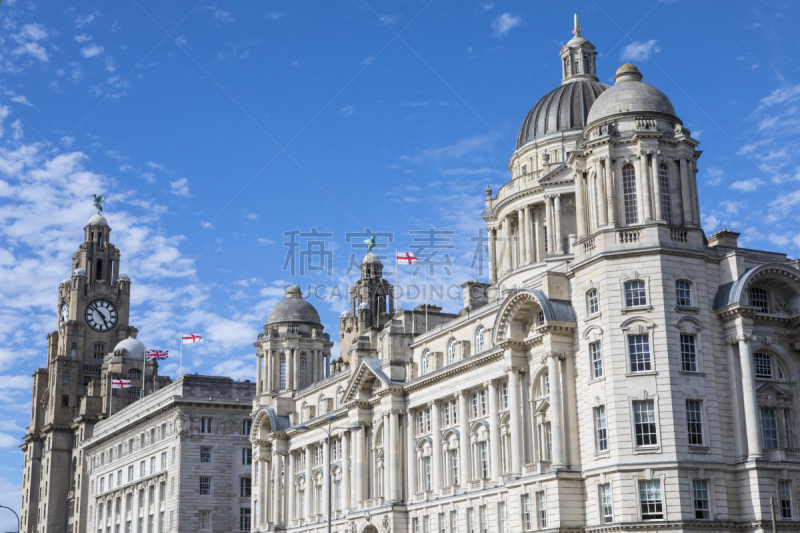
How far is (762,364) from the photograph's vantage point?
58.9 m

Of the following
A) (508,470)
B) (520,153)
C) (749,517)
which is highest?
(520,153)

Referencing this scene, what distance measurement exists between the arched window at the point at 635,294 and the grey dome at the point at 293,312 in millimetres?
52713

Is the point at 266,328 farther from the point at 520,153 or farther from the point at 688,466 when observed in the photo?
the point at 688,466

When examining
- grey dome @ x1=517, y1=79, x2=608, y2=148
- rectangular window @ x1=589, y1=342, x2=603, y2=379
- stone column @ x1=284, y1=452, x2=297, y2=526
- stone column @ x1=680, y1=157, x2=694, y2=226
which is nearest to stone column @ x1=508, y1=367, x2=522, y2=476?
rectangular window @ x1=589, y1=342, x2=603, y2=379

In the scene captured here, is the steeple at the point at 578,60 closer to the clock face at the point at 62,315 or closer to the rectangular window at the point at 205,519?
the rectangular window at the point at 205,519

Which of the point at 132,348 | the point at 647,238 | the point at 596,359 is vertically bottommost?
the point at 596,359

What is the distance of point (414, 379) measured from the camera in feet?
257

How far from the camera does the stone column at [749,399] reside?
55.4m

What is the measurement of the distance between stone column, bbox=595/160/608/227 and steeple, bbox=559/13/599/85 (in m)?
33.3

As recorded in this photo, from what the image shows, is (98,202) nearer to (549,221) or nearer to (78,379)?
(78,379)

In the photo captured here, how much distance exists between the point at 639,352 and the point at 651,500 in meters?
8.30

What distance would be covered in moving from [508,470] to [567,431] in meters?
8.58

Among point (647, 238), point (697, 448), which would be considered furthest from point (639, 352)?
point (647, 238)

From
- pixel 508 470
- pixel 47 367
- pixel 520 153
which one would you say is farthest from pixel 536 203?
pixel 47 367
